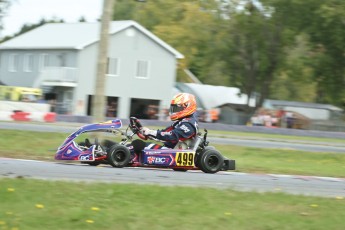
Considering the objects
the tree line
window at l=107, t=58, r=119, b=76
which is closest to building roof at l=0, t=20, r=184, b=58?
window at l=107, t=58, r=119, b=76

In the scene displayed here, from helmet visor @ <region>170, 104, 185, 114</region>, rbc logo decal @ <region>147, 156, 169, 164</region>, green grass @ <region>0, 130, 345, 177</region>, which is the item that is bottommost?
green grass @ <region>0, 130, 345, 177</region>

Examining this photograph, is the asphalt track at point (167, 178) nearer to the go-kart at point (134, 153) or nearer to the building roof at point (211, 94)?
the go-kart at point (134, 153)

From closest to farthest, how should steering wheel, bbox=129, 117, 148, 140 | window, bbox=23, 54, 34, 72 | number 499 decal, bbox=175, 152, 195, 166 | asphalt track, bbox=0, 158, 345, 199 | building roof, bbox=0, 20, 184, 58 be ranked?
asphalt track, bbox=0, 158, 345, 199 < number 499 decal, bbox=175, 152, 195, 166 < steering wheel, bbox=129, 117, 148, 140 < building roof, bbox=0, 20, 184, 58 < window, bbox=23, 54, 34, 72

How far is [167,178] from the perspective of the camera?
11.2 m

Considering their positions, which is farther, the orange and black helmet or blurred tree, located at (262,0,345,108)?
blurred tree, located at (262,0,345,108)

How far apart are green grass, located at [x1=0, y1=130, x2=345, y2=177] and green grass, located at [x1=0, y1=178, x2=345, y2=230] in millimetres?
5943

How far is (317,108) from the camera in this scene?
2165 inches

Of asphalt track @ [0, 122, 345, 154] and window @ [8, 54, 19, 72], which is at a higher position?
window @ [8, 54, 19, 72]

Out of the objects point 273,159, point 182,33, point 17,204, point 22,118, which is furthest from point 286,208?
point 182,33

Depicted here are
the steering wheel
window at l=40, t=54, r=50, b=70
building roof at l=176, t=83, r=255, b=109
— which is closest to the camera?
the steering wheel

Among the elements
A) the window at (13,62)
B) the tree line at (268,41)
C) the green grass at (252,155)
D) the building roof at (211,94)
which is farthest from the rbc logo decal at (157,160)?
the window at (13,62)

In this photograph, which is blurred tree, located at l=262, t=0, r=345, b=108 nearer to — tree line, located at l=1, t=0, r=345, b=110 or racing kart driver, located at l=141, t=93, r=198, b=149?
tree line, located at l=1, t=0, r=345, b=110

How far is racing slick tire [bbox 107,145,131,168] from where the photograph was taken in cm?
1221

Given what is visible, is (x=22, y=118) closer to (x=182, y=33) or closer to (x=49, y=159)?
(x=49, y=159)
